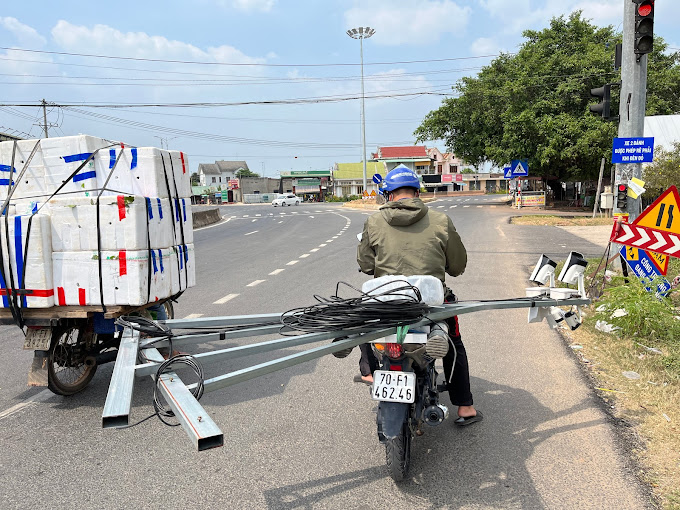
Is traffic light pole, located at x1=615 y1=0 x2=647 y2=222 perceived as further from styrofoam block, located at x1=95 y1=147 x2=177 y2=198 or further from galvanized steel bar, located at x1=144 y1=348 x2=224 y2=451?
galvanized steel bar, located at x1=144 y1=348 x2=224 y2=451

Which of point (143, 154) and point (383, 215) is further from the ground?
point (143, 154)

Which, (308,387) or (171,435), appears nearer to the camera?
(171,435)

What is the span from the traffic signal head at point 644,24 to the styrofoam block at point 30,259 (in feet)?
27.9

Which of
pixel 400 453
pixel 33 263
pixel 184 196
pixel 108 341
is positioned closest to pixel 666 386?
pixel 400 453

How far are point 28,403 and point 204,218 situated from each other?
93.2ft

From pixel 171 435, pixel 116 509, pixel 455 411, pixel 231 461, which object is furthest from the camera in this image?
pixel 455 411

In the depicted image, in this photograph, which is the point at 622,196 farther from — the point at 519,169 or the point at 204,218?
the point at 204,218

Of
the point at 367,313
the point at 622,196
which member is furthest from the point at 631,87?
the point at 367,313

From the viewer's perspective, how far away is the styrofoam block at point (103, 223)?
4070mm

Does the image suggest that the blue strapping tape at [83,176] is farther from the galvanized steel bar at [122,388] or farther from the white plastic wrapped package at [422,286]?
the white plastic wrapped package at [422,286]

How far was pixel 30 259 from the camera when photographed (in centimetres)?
412

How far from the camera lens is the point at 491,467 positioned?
3.39 metres

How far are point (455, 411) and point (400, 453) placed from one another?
4.18 ft

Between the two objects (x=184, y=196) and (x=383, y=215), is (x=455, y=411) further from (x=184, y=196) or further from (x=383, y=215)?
(x=184, y=196)
